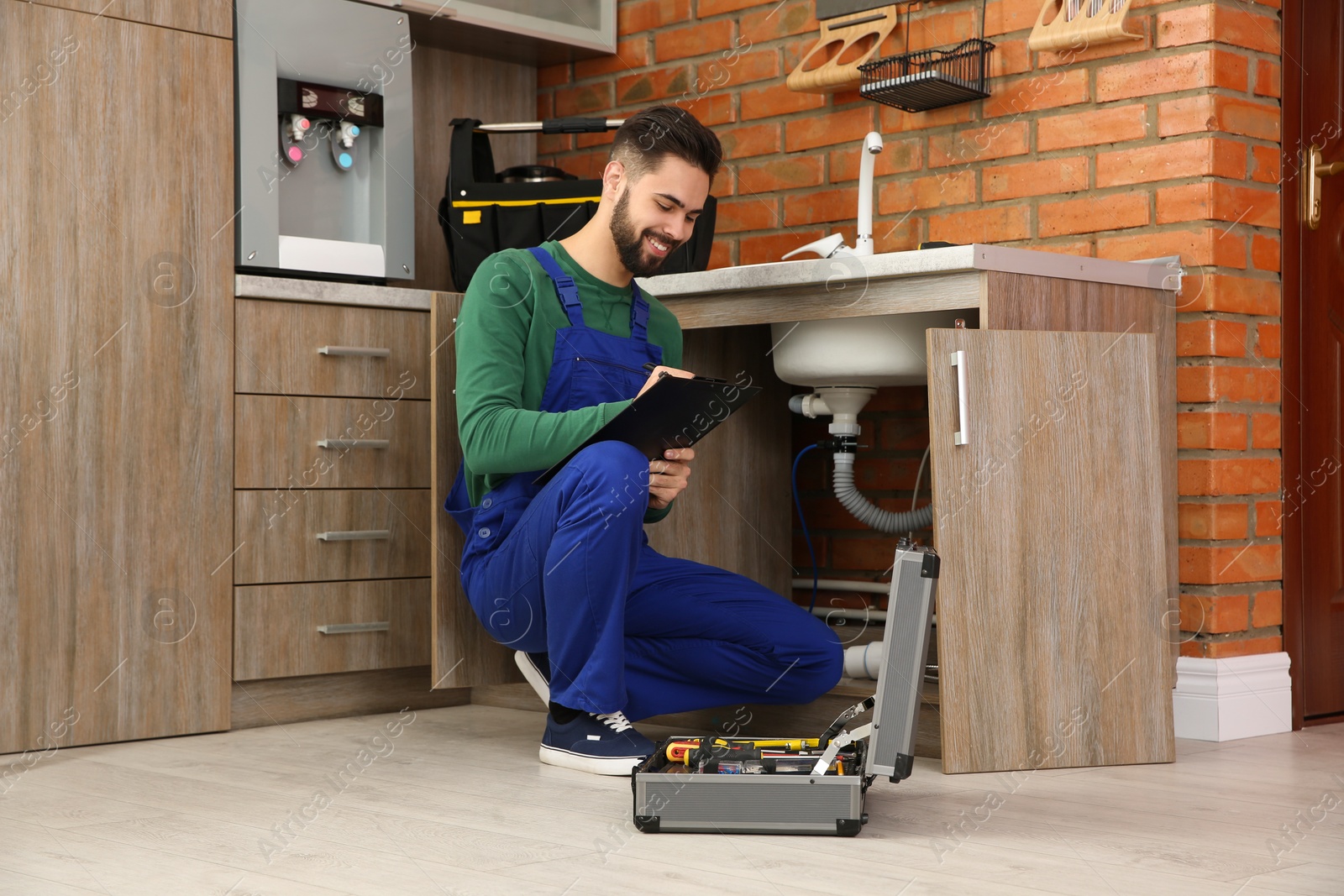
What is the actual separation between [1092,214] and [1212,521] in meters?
0.58

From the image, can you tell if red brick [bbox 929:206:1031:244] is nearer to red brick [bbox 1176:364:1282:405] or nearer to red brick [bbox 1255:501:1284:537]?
red brick [bbox 1176:364:1282:405]

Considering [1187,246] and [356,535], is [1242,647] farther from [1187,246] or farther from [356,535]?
[356,535]

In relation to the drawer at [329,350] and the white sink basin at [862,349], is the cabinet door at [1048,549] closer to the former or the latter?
the white sink basin at [862,349]

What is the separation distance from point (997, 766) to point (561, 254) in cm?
101

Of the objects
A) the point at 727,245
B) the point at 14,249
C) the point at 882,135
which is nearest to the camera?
the point at 14,249

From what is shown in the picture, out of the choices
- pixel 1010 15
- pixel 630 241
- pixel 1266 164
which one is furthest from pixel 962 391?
pixel 1010 15

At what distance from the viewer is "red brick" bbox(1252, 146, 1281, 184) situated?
8.09 ft

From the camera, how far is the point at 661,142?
2.18 m

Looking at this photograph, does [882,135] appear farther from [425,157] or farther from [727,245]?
[425,157]

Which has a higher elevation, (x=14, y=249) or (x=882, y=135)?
(x=882, y=135)

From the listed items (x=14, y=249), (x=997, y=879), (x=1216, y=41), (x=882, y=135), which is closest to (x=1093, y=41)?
(x=1216, y=41)

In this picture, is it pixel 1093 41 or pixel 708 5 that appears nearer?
pixel 1093 41

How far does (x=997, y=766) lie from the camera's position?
2.03 metres

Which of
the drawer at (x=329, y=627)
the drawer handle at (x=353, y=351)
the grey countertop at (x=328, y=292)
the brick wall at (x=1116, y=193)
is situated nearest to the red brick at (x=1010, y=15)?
the brick wall at (x=1116, y=193)
